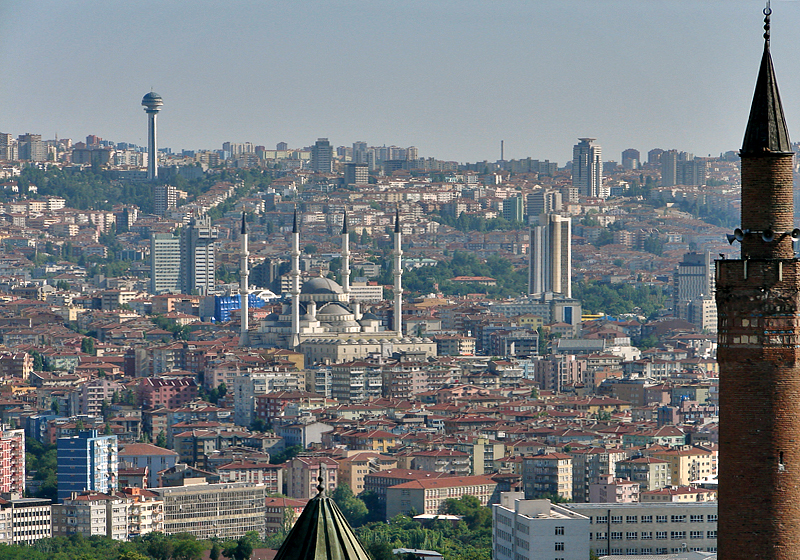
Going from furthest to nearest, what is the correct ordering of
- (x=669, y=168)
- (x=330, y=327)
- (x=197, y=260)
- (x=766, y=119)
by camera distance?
1. (x=669, y=168)
2. (x=197, y=260)
3. (x=330, y=327)
4. (x=766, y=119)

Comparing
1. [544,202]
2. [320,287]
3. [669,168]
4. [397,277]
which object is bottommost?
[320,287]

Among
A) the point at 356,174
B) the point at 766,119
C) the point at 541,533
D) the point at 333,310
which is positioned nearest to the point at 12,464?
the point at 541,533

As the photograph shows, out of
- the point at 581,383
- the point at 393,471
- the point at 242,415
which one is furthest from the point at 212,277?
the point at 393,471

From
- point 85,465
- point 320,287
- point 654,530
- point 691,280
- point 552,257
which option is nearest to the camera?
point 654,530

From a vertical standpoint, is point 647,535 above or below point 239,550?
above

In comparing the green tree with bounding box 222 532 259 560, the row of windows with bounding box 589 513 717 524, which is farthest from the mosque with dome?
the row of windows with bounding box 589 513 717 524

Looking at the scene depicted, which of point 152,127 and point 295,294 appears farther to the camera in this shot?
A: point 152,127

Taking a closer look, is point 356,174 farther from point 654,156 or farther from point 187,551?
point 187,551
